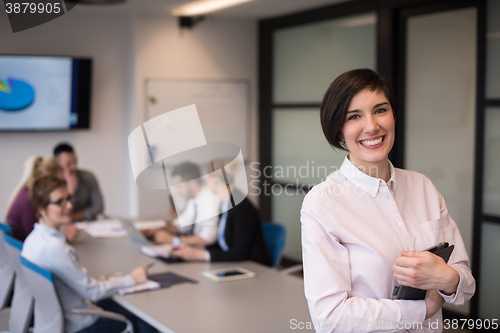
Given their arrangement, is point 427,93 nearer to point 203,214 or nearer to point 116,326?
point 203,214

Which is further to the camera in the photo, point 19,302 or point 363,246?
point 19,302

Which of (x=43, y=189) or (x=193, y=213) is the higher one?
(x=43, y=189)

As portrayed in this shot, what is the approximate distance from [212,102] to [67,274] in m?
3.39

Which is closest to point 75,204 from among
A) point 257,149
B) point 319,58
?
point 257,149

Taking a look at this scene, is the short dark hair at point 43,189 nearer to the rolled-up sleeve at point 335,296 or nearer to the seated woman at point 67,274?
the seated woman at point 67,274

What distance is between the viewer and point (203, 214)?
3096 millimetres

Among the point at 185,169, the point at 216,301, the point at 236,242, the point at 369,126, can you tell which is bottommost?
the point at 216,301

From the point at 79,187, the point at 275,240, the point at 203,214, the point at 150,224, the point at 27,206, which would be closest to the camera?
the point at 203,214

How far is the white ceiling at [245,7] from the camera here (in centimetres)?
470

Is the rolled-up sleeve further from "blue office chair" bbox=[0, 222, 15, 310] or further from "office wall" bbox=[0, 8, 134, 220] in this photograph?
"office wall" bbox=[0, 8, 134, 220]

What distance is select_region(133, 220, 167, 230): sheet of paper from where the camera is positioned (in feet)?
13.4

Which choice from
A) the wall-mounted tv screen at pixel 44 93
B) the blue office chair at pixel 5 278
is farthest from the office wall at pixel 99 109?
the blue office chair at pixel 5 278

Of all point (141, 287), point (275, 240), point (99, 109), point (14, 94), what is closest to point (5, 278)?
point (141, 287)

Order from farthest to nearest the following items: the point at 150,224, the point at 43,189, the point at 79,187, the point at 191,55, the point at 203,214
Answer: the point at 191,55 < the point at 79,187 < the point at 150,224 < the point at 203,214 < the point at 43,189
